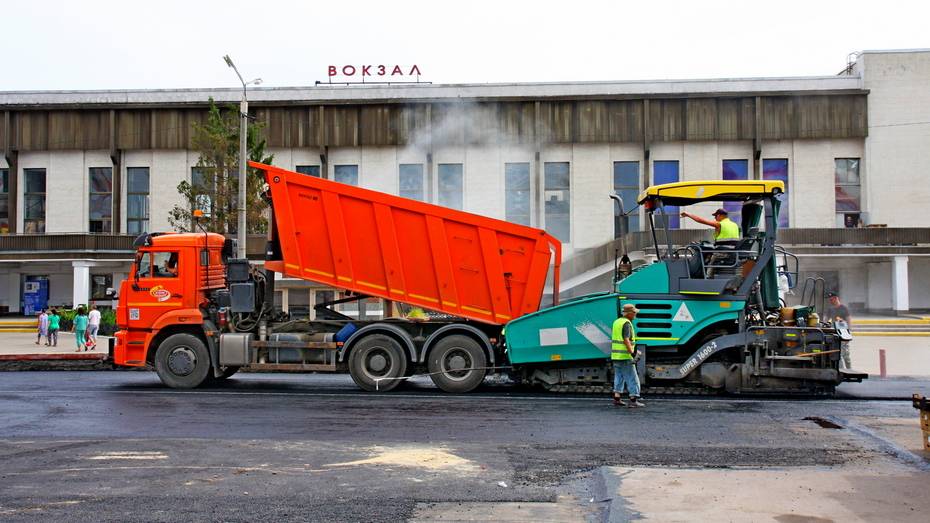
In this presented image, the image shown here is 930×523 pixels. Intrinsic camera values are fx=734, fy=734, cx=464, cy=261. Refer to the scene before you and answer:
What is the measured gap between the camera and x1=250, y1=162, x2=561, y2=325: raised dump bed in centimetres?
1216

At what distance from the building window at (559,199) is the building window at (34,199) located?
25.1 metres

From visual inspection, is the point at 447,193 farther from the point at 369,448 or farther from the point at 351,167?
the point at 369,448

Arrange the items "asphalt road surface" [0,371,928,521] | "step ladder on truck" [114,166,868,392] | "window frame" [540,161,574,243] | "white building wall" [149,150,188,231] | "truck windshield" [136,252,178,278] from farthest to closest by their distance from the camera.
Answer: "white building wall" [149,150,188,231]
"window frame" [540,161,574,243]
"truck windshield" [136,252,178,278]
"step ladder on truck" [114,166,868,392]
"asphalt road surface" [0,371,928,521]

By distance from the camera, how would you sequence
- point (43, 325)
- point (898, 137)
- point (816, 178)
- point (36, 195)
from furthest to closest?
1. point (36, 195)
2. point (816, 178)
3. point (898, 137)
4. point (43, 325)

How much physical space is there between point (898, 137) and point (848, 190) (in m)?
3.17

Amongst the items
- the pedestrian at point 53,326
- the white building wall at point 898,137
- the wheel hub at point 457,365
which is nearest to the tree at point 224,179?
the pedestrian at point 53,326

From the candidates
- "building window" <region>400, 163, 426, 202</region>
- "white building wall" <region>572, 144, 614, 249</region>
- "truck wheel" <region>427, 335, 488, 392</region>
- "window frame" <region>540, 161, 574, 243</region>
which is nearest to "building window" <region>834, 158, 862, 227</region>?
"white building wall" <region>572, 144, 614, 249</region>

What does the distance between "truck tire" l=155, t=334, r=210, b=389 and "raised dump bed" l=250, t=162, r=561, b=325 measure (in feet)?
6.59

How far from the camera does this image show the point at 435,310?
1225 centimetres

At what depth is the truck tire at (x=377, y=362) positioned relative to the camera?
39.8ft

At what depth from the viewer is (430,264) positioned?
12.2 meters

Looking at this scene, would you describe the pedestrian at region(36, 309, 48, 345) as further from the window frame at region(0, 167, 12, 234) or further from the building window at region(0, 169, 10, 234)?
the building window at region(0, 169, 10, 234)

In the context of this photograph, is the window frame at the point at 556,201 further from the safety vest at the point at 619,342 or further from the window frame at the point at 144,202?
the safety vest at the point at 619,342

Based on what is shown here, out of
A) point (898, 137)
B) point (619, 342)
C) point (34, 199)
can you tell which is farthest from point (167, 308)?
point (898, 137)
